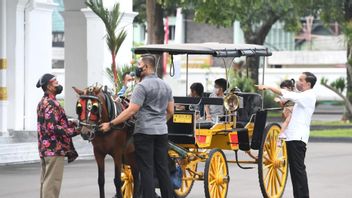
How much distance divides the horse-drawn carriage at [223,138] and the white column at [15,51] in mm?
9409

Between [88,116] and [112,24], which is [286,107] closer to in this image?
[88,116]

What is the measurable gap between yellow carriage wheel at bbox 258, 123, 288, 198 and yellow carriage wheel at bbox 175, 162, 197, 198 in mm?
941

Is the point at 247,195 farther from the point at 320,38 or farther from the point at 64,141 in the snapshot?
the point at 320,38

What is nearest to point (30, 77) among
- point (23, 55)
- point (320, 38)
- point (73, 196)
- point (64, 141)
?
point (23, 55)

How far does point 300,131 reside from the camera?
1329 cm

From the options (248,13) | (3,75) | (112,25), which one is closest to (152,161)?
(112,25)

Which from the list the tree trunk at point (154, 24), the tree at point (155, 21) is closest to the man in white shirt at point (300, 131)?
the tree at point (155, 21)

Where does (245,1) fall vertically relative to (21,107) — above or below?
above

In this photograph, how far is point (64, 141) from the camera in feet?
39.6

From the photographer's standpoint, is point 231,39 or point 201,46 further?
point 231,39

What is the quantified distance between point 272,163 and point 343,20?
2087 cm

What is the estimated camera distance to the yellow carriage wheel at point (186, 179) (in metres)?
13.6

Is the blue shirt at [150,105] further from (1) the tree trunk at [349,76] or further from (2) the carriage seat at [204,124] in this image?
(1) the tree trunk at [349,76]

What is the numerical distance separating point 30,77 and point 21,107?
34.1 inches
